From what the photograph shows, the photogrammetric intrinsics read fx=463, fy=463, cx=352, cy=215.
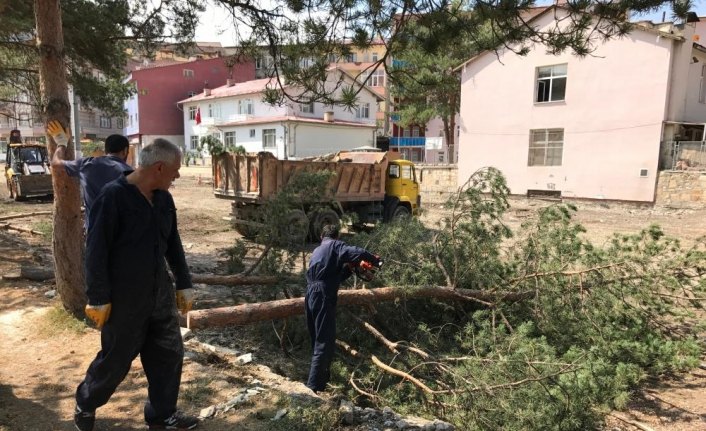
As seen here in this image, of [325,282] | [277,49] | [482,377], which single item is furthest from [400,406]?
[277,49]

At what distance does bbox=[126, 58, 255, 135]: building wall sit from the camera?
38250 mm

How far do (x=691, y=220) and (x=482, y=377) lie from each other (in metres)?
14.9

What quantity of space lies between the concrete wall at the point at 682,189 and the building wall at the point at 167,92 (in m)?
31.0

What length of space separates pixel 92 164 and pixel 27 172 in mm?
15650

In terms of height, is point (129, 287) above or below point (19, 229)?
above

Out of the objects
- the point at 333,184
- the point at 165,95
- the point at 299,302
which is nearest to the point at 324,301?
the point at 299,302

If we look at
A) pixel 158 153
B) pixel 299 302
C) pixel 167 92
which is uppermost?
pixel 167 92

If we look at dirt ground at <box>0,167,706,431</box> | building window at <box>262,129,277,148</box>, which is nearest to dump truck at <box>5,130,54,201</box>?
dirt ground at <box>0,167,706,431</box>

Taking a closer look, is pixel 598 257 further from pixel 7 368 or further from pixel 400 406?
pixel 7 368

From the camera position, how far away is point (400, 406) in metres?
4.10

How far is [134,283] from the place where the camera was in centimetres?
251

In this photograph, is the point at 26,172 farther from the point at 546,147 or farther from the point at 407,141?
the point at 407,141

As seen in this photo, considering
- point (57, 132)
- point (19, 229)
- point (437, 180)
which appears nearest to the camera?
point (57, 132)

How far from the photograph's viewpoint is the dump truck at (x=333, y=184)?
9797 mm
